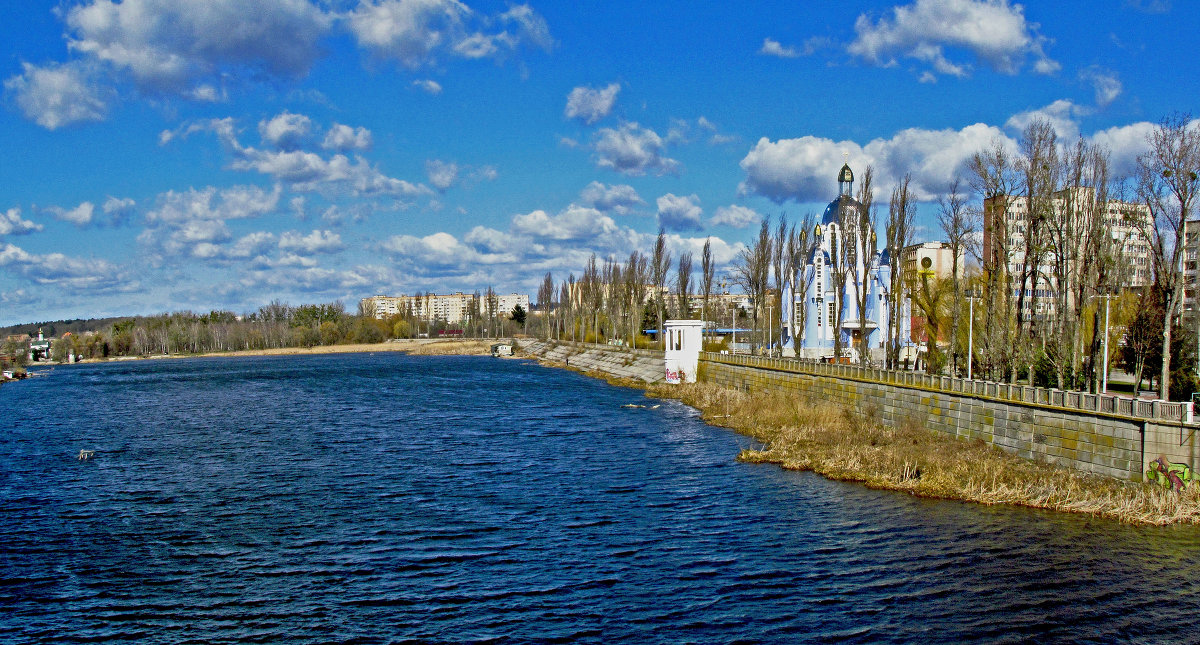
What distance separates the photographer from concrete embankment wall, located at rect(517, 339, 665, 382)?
227ft

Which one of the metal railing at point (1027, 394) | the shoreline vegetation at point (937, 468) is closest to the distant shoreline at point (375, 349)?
the metal railing at point (1027, 394)

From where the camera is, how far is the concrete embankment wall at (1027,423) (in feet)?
67.7

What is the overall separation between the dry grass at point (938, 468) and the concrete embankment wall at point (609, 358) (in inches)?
1200

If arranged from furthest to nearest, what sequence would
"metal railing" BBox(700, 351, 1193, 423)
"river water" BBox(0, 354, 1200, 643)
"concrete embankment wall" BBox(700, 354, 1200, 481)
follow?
1. "metal railing" BBox(700, 351, 1193, 423)
2. "concrete embankment wall" BBox(700, 354, 1200, 481)
3. "river water" BBox(0, 354, 1200, 643)

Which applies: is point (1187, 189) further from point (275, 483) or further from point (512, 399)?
point (512, 399)

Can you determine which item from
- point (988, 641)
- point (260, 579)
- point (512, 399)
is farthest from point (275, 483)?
point (512, 399)

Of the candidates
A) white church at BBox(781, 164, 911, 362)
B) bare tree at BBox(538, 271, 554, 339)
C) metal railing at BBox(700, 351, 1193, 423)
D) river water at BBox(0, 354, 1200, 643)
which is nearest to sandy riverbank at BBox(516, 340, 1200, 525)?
river water at BBox(0, 354, 1200, 643)

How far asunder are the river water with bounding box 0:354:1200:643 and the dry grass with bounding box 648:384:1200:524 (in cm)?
83

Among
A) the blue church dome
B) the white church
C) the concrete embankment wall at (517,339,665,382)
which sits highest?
the blue church dome

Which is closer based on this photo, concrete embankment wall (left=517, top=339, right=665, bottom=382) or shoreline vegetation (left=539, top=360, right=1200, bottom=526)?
shoreline vegetation (left=539, top=360, right=1200, bottom=526)

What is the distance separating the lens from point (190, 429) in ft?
133

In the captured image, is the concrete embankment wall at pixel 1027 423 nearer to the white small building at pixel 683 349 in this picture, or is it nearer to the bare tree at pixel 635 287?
the white small building at pixel 683 349

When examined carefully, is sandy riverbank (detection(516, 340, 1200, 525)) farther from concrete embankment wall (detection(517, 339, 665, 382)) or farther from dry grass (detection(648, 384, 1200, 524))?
concrete embankment wall (detection(517, 339, 665, 382))

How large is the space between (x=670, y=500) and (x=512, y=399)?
3231 cm
